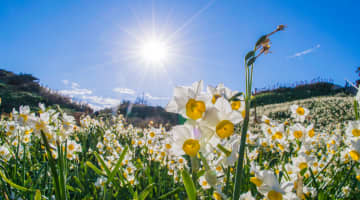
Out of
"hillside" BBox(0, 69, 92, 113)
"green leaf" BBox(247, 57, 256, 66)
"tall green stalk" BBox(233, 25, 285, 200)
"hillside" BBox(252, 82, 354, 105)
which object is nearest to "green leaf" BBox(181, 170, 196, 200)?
"tall green stalk" BBox(233, 25, 285, 200)

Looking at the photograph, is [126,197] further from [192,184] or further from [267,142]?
[267,142]


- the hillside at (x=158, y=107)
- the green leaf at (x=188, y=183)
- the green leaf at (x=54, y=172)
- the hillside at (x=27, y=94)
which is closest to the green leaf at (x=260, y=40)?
the green leaf at (x=188, y=183)

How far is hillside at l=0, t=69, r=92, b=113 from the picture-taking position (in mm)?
17766

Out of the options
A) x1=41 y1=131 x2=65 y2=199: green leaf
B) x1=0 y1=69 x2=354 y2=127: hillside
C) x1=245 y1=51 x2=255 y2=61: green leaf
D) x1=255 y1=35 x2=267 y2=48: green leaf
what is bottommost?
x1=41 y1=131 x2=65 y2=199: green leaf

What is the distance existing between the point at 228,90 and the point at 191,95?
137 millimetres

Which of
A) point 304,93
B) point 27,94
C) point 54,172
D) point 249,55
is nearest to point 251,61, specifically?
point 249,55

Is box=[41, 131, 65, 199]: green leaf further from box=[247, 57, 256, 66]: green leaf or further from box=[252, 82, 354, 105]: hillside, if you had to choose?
box=[252, 82, 354, 105]: hillside

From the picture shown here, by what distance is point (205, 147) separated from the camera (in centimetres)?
67

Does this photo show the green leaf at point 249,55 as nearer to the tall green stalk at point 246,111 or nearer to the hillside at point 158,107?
the tall green stalk at point 246,111

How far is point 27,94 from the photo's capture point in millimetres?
19750

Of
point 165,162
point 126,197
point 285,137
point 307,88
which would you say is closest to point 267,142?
point 285,137

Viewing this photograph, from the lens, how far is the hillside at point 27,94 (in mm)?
17766

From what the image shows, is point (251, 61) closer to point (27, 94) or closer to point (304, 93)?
point (27, 94)

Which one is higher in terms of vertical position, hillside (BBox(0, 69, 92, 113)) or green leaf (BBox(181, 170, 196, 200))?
hillside (BBox(0, 69, 92, 113))
